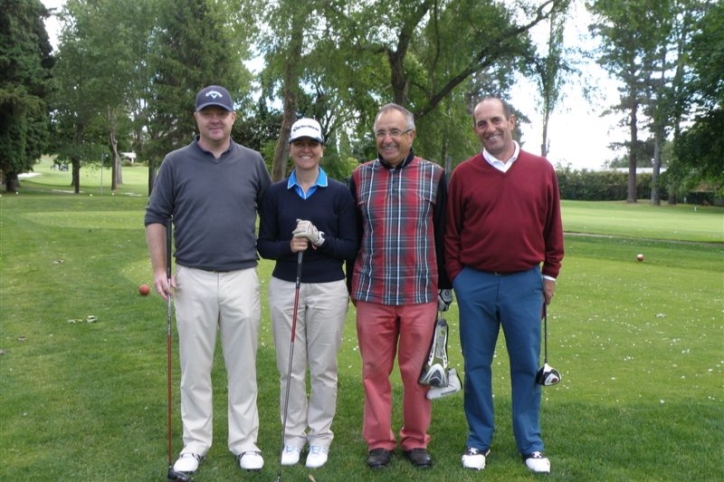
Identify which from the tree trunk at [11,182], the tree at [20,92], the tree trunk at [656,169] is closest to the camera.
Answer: the tree at [20,92]

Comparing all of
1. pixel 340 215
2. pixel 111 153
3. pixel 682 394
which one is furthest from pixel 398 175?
pixel 111 153

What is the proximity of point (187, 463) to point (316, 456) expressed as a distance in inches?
29.2

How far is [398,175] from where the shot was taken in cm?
415

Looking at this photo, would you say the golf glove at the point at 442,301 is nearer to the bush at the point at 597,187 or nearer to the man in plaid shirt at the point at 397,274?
the man in plaid shirt at the point at 397,274

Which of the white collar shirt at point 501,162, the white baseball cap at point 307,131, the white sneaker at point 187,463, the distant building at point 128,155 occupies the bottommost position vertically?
the white sneaker at point 187,463

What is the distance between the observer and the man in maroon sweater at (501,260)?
4078mm

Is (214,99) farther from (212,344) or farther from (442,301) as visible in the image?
(442,301)

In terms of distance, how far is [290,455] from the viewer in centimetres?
427

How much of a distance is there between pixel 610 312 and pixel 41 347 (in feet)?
20.9

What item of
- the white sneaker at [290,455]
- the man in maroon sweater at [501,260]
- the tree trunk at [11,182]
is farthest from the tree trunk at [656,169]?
the white sneaker at [290,455]

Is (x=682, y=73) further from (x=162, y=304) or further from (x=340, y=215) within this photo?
(x=340, y=215)

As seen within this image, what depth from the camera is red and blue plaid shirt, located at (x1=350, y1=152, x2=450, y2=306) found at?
4.11 m

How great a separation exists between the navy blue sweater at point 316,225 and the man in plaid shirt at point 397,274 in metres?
0.10

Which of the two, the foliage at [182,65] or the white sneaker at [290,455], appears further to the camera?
the foliage at [182,65]
